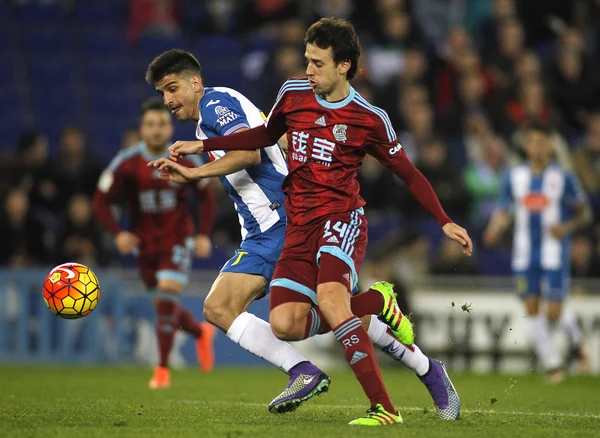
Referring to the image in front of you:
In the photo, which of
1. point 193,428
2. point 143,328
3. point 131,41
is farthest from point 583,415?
point 131,41

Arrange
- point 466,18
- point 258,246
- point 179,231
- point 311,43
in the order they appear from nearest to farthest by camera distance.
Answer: point 311,43 → point 258,246 → point 179,231 → point 466,18

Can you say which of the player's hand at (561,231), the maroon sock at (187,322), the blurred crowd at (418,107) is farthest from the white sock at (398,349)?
the blurred crowd at (418,107)

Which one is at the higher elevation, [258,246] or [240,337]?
[258,246]

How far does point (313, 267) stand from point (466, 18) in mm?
12707

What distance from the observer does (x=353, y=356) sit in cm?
571

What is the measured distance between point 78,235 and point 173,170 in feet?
24.3

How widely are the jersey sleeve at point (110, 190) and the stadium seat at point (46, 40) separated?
6.77 m

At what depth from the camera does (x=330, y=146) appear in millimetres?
6129

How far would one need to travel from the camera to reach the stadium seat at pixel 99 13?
1720 centimetres

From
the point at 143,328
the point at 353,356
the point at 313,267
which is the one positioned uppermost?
the point at 313,267

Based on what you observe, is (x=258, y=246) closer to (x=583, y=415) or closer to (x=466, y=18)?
(x=583, y=415)

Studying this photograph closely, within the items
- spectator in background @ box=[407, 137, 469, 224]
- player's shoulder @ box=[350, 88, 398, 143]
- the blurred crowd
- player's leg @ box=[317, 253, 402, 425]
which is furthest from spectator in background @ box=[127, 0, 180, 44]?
player's leg @ box=[317, 253, 402, 425]

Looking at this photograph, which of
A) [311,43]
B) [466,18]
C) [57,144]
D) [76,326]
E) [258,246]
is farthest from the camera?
[466,18]

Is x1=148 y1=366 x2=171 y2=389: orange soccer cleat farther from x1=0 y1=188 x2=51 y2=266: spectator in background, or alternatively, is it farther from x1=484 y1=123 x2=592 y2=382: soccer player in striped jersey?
x1=0 y1=188 x2=51 y2=266: spectator in background
